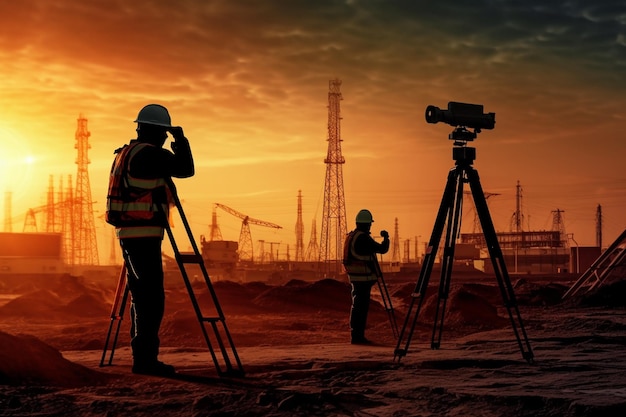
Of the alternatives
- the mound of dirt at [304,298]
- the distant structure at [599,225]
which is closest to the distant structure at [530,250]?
the distant structure at [599,225]

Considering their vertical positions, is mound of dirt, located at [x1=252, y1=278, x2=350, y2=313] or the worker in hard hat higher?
the worker in hard hat

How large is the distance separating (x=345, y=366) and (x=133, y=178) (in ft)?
10.9

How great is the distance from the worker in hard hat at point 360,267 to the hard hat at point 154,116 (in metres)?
5.60

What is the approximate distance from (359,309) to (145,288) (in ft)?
18.8

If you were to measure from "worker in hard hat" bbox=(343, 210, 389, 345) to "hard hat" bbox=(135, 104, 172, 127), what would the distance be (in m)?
5.60

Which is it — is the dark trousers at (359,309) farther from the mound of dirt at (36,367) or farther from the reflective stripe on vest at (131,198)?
the reflective stripe on vest at (131,198)

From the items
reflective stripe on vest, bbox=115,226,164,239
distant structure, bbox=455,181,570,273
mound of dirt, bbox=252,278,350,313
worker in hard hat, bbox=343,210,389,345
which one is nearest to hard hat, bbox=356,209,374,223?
worker in hard hat, bbox=343,210,389,345

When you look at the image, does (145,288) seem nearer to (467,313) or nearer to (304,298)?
(467,313)

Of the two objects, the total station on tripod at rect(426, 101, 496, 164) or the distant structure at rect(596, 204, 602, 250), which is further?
the distant structure at rect(596, 204, 602, 250)

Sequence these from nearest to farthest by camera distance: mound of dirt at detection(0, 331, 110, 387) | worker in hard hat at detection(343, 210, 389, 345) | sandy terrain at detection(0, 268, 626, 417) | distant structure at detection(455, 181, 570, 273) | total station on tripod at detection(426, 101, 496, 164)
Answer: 1. sandy terrain at detection(0, 268, 626, 417)
2. mound of dirt at detection(0, 331, 110, 387)
3. total station on tripod at detection(426, 101, 496, 164)
4. worker in hard hat at detection(343, 210, 389, 345)
5. distant structure at detection(455, 181, 570, 273)

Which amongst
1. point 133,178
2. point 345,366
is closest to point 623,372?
point 345,366

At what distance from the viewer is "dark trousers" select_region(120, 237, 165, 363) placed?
336 inches

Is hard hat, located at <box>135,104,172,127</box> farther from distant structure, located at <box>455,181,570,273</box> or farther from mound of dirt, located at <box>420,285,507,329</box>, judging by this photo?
distant structure, located at <box>455,181,570,273</box>

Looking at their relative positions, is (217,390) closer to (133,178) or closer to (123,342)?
(133,178)
